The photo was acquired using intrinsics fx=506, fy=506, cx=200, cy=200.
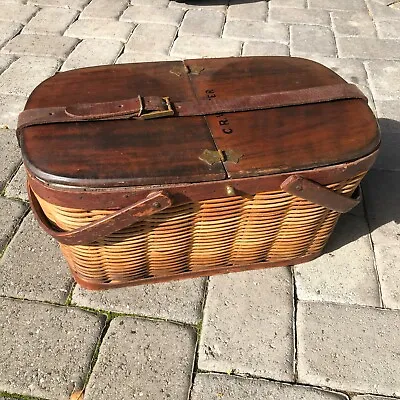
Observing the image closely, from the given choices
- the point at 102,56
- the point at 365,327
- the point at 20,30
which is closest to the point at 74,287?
the point at 365,327

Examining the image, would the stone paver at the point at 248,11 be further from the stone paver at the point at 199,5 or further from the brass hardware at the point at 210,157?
the brass hardware at the point at 210,157

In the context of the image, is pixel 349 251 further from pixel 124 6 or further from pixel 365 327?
pixel 124 6

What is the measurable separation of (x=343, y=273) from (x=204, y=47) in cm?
187

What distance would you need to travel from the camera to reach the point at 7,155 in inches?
97.0

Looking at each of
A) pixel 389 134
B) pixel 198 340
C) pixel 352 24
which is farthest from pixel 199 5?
pixel 198 340

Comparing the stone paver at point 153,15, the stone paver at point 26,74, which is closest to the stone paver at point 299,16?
the stone paver at point 153,15

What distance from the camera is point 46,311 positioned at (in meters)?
1.82

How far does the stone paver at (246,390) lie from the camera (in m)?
1.62

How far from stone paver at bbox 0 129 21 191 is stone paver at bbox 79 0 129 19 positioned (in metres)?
1.37

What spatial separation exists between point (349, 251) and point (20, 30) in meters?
2.61

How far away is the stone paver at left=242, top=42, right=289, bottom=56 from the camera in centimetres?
323

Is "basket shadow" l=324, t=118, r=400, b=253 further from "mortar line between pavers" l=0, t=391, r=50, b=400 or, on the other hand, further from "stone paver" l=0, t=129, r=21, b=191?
"stone paver" l=0, t=129, r=21, b=191

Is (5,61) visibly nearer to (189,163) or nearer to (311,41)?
(311,41)

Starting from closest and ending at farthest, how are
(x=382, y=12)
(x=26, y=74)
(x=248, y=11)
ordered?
(x=26, y=74) < (x=248, y=11) < (x=382, y=12)
